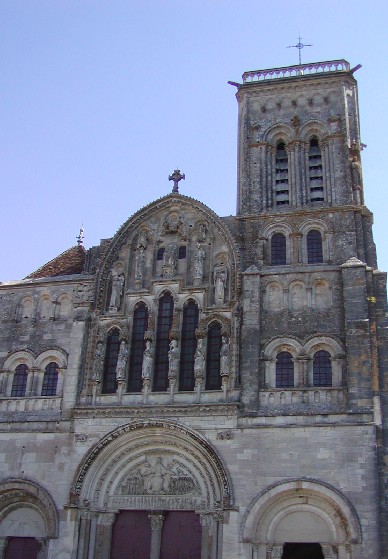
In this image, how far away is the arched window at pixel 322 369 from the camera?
2352 centimetres

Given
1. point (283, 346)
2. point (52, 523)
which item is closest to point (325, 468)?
point (283, 346)

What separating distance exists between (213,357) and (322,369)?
390 cm

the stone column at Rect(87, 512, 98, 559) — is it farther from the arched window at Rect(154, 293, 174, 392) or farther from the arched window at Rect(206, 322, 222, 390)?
the arched window at Rect(206, 322, 222, 390)

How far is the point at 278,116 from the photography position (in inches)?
1195

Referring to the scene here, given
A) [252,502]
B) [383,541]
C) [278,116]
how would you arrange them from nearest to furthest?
[383,541], [252,502], [278,116]

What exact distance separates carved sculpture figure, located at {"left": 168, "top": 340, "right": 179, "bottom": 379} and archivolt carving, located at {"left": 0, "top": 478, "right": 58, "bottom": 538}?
591 centimetres

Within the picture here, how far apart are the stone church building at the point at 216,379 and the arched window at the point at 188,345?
7cm

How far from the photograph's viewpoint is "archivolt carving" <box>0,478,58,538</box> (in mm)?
23734

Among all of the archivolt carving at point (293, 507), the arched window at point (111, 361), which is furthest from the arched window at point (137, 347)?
the archivolt carving at point (293, 507)

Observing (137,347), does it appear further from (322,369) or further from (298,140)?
(298,140)

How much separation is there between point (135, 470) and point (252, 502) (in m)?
4.58

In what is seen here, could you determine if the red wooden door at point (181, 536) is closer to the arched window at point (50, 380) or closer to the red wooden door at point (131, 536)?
the red wooden door at point (131, 536)

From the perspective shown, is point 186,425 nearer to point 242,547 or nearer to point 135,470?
point 135,470

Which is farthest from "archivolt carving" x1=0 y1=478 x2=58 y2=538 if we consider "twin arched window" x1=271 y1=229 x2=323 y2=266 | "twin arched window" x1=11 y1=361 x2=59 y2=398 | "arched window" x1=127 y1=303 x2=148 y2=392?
"twin arched window" x1=271 y1=229 x2=323 y2=266
